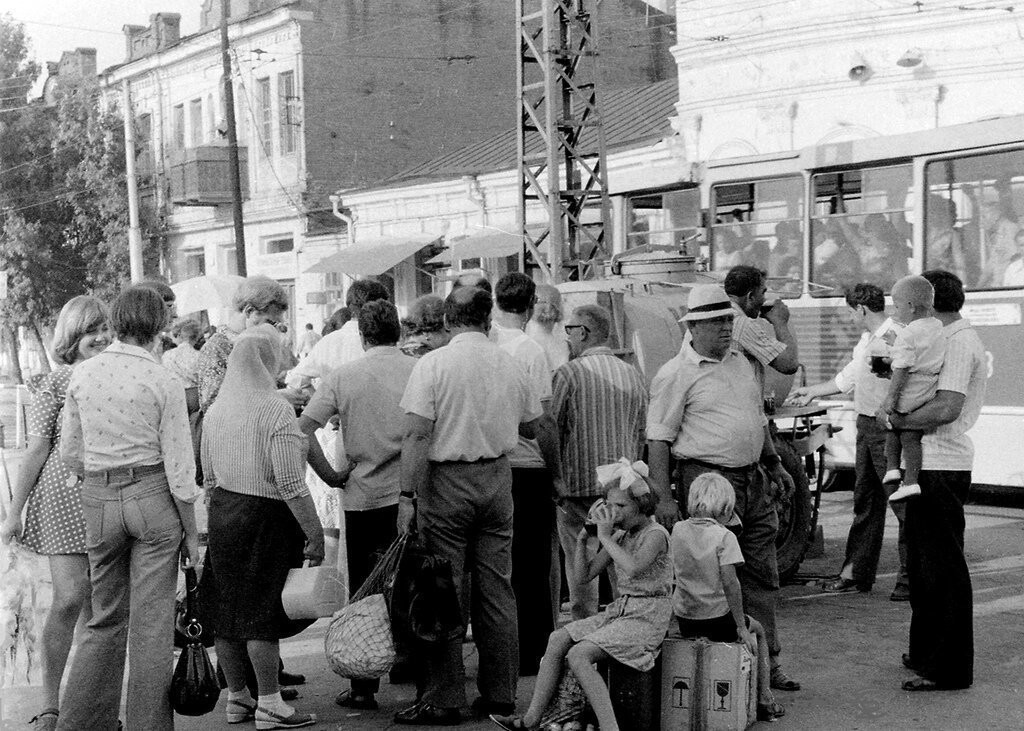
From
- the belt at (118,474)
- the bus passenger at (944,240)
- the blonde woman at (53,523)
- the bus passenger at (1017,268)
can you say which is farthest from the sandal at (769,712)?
the bus passenger at (944,240)

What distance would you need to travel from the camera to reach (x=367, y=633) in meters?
6.00

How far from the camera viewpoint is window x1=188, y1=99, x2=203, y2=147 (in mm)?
40219

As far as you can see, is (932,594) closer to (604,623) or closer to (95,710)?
(604,623)

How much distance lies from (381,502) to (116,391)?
154 centimetres

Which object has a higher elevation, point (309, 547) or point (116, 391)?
point (116, 391)

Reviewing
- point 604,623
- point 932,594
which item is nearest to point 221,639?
point 604,623

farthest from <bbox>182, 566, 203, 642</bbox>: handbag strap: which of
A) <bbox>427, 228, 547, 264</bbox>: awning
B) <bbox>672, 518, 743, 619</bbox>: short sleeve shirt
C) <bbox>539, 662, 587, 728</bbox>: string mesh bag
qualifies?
<bbox>427, 228, 547, 264</bbox>: awning

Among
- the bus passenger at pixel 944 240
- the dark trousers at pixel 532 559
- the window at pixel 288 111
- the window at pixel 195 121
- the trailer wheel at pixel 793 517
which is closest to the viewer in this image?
the dark trousers at pixel 532 559

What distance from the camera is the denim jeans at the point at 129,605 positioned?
5.67 meters

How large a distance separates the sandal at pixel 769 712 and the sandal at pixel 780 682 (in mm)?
438

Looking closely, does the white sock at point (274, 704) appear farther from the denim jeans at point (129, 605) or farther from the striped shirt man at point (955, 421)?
the striped shirt man at point (955, 421)

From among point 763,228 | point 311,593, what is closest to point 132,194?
point 763,228

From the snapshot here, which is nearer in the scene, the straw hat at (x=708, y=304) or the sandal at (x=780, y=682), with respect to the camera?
the straw hat at (x=708, y=304)

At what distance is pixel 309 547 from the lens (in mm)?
6152
